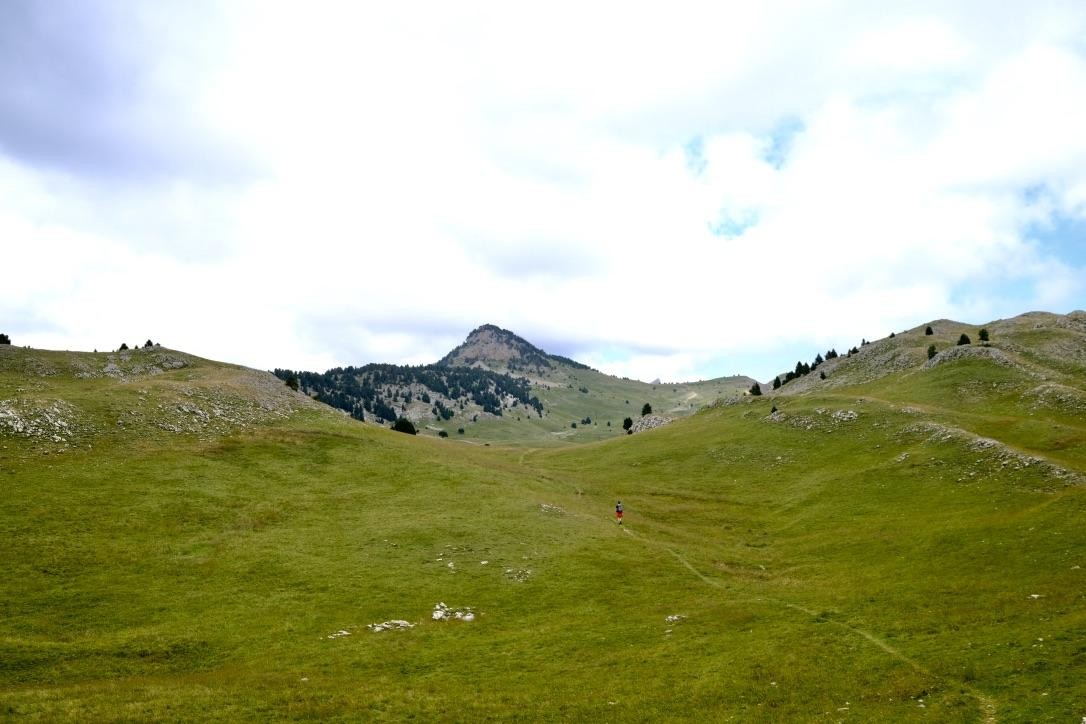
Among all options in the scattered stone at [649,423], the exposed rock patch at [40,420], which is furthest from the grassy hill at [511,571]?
the scattered stone at [649,423]

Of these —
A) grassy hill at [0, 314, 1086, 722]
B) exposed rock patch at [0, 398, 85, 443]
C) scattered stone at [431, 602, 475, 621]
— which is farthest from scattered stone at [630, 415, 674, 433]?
exposed rock patch at [0, 398, 85, 443]

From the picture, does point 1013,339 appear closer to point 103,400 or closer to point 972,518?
point 972,518

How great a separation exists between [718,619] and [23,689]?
1524 inches

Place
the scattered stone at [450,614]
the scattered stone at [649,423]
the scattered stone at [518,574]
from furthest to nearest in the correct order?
1. the scattered stone at [649,423]
2. the scattered stone at [518,574]
3. the scattered stone at [450,614]

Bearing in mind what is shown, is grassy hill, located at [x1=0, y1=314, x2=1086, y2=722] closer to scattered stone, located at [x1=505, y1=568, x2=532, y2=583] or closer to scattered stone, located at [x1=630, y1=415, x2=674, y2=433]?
scattered stone, located at [x1=505, y1=568, x2=532, y2=583]

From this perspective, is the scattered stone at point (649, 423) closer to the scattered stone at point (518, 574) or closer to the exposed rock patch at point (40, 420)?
the scattered stone at point (518, 574)

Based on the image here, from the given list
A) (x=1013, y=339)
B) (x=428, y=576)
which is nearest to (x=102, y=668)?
(x=428, y=576)

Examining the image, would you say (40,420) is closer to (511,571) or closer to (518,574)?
(511,571)

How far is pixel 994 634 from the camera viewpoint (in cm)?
2944

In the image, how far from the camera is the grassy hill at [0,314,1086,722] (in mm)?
27484

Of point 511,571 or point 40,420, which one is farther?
point 40,420

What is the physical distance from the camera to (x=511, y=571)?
4828cm

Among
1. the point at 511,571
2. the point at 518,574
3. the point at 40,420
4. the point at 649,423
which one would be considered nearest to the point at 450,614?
the point at 518,574

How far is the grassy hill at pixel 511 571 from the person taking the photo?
2748 cm
